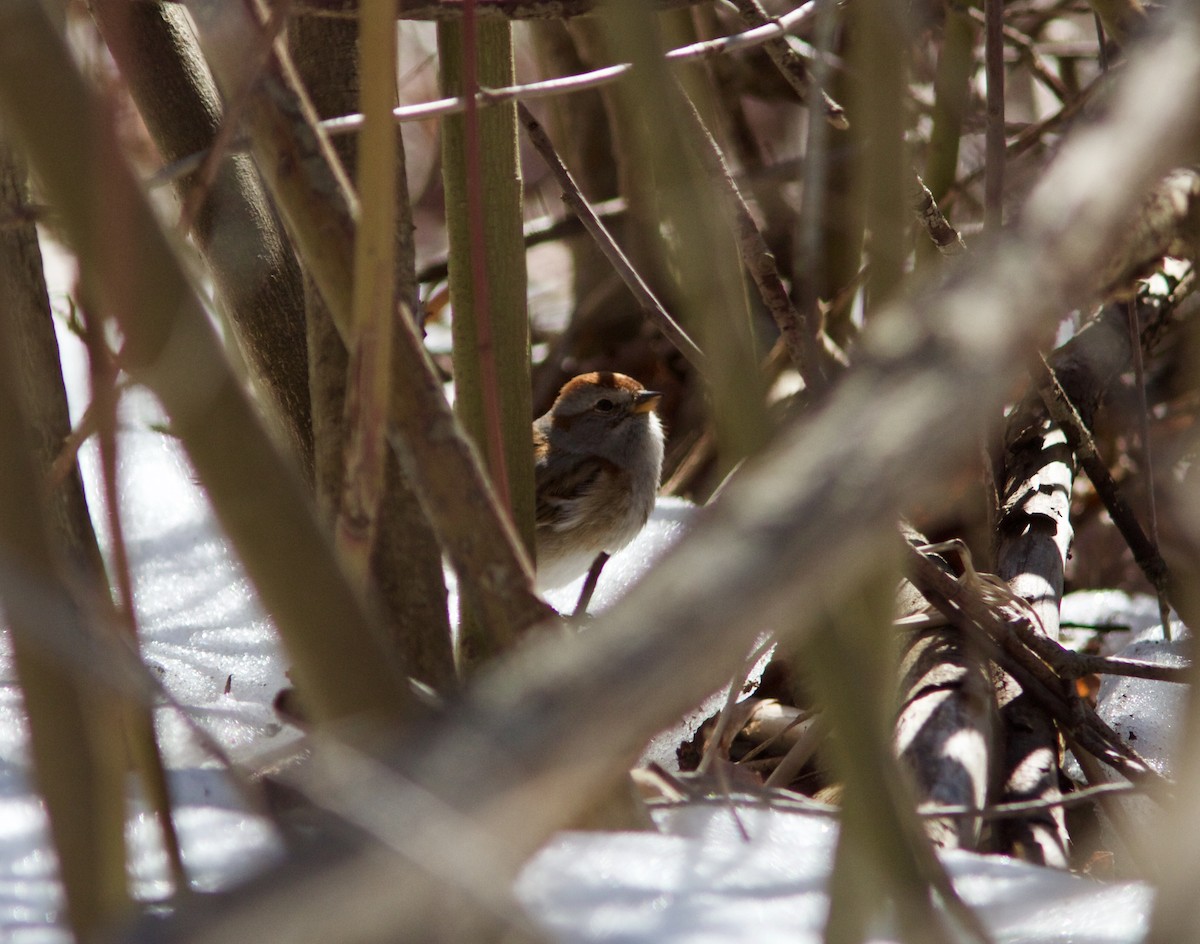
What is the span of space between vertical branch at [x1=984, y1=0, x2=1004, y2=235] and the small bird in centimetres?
168

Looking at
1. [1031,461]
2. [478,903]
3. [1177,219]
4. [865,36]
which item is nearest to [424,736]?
[478,903]

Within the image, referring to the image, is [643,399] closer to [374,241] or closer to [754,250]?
[754,250]

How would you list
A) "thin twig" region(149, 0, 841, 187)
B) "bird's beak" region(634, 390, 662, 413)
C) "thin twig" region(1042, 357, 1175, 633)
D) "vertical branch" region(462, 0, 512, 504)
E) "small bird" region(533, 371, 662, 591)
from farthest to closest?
"bird's beak" region(634, 390, 662, 413) < "small bird" region(533, 371, 662, 591) < "thin twig" region(1042, 357, 1175, 633) < "thin twig" region(149, 0, 841, 187) < "vertical branch" region(462, 0, 512, 504)

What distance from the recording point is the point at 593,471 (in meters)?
3.55

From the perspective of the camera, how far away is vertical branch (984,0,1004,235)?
1.77m

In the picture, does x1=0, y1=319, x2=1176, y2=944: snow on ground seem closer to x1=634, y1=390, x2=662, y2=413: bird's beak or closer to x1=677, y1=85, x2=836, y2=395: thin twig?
Answer: x1=677, y1=85, x2=836, y2=395: thin twig

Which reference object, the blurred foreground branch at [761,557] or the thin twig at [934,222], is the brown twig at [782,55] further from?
the blurred foreground branch at [761,557]

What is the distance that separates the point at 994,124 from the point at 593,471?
189cm

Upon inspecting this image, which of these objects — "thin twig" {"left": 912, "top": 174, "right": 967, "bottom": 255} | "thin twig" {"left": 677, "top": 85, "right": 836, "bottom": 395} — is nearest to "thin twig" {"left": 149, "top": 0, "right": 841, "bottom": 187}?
"thin twig" {"left": 677, "top": 85, "right": 836, "bottom": 395}

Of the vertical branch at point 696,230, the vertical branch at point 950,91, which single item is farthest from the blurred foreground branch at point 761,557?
the vertical branch at point 950,91

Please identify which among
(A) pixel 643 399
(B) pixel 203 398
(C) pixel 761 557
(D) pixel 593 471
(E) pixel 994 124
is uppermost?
(E) pixel 994 124

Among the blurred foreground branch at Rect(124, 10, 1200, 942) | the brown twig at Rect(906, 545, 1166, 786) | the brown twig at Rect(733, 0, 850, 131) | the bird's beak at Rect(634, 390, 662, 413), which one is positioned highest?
the brown twig at Rect(733, 0, 850, 131)

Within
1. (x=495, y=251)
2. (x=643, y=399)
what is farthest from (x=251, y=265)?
(x=643, y=399)

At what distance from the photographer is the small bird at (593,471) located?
136 inches
